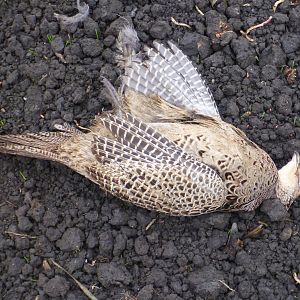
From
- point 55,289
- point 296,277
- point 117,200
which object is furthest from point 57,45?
point 296,277

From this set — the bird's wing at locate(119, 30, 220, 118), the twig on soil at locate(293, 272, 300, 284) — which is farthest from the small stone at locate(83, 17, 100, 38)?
the twig on soil at locate(293, 272, 300, 284)

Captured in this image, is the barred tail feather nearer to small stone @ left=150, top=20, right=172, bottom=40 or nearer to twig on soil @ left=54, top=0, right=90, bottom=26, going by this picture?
twig on soil @ left=54, top=0, right=90, bottom=26

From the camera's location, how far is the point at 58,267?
193 inches

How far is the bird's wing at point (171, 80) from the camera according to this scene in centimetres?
534

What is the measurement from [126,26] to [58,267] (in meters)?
1.78

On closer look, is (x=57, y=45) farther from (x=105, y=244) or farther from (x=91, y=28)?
(x=105, y=244)

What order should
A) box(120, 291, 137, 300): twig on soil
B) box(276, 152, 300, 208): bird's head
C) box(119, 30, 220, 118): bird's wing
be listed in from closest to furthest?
box(120, 291, 137, 300): twig on soil < box(276, 152, 300, 208): bird's head < box(119, 30, 220, 118): bird's wing

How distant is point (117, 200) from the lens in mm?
5094

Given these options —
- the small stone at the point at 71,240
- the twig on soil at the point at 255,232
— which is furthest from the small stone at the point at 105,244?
the twig on soil at the point at 255,232

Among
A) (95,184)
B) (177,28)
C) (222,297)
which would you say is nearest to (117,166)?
(95,184)

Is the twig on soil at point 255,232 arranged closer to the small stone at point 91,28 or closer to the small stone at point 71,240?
the small stone at point 71,240

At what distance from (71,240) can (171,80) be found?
→ 1342 mm

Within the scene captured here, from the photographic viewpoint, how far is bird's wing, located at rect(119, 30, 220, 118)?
534 centimetres

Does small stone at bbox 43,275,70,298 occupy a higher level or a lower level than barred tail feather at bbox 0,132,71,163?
lower
